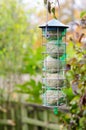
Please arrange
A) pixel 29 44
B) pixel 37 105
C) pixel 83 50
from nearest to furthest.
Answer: pixel 83 50 < pixel 37 105 < pixel 29 44

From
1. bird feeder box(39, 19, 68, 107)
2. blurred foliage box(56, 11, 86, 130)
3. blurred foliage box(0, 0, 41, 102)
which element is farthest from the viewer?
blurred foliage box(0, 0, 41, 102)

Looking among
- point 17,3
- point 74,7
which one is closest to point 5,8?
point 17,3

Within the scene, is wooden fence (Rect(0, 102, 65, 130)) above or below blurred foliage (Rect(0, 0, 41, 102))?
below

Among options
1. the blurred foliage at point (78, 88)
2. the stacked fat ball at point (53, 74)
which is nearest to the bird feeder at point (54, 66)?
the stacked fat ball at point (53, 74)

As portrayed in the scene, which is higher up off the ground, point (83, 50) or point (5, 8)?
point (5, 8)

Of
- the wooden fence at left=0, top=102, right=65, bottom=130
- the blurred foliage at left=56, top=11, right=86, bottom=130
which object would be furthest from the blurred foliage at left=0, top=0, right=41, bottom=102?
the blurred foliage at left=56, top=11, right=86, bottom=130

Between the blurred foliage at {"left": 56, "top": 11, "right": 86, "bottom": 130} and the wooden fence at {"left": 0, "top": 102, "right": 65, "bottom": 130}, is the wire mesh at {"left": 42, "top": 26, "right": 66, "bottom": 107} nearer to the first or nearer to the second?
the blurred foliage at {"left": 56, "top": 11, "right": 86, "bottom": 130}

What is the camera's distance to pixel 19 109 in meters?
6.57

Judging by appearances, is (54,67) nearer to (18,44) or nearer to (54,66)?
(54,66)

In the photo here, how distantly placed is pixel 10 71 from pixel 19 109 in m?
0.63

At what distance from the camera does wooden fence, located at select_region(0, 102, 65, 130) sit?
19.0ft

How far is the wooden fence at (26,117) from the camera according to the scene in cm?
578

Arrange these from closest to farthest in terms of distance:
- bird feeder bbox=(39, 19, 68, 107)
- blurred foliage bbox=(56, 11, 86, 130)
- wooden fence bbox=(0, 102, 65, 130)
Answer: bird feeder bbox=(39, 19, 68, 107) → blurred foliage bbox=(56, 11, 86, 130) → wooden fence bbox=(0, 102, 65, 130)

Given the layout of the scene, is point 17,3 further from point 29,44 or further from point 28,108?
point 28,108
